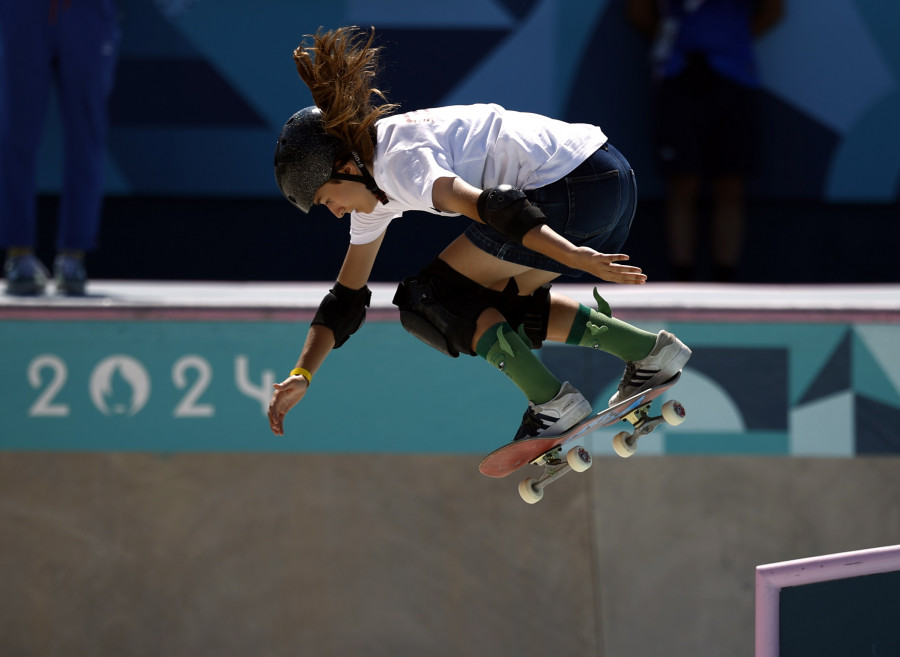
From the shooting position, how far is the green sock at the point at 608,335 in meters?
3.72

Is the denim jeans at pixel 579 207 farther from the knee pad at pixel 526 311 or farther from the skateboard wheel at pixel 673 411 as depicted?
the skateboard wheel at pixel 673 411

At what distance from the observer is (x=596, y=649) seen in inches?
209

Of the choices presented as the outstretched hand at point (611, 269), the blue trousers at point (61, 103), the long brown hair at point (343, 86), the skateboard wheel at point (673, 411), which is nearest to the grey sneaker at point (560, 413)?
the skateboard wheel at point (673, 411)

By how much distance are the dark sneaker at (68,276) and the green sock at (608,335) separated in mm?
2837

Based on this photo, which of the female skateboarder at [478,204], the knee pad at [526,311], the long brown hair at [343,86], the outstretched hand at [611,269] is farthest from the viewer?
the knee pad at [526,311]

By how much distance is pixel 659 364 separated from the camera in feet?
12.3

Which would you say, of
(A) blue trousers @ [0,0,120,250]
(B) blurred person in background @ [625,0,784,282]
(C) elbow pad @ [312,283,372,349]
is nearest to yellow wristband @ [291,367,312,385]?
(C) elbow pad @ [312,283,372,349]

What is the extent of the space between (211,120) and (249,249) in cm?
85

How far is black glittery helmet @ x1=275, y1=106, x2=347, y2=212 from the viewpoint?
3297 millimetres

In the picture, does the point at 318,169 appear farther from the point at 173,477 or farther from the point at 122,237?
the point at 122,237

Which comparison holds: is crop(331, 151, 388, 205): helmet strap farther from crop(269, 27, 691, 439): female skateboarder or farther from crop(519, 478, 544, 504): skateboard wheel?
crop(519, 478, 544, 504): skateboard wheel

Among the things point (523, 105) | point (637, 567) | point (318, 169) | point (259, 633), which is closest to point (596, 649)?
point (637, 567)

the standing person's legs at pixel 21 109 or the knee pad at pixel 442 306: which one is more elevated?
the standing person's legs at pixel 21 109

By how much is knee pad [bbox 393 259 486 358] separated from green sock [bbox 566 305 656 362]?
353mm
